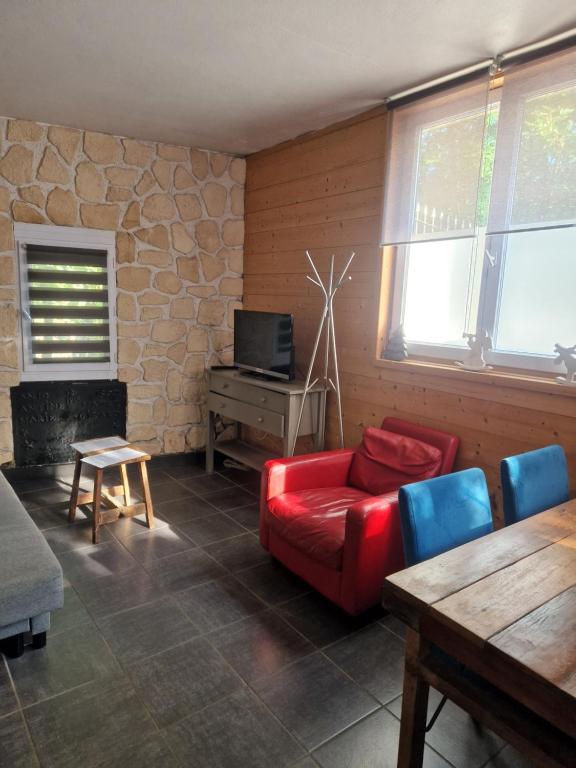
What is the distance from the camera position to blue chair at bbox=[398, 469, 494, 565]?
4.89 ft

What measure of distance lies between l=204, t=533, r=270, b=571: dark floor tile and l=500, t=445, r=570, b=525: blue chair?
141 cm

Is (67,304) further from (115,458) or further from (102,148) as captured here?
(115,458)

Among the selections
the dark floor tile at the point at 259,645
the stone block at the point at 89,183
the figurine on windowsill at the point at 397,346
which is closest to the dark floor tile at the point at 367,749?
the dark floor tile at the point at 259,645

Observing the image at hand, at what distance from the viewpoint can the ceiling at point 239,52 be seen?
2004 mm

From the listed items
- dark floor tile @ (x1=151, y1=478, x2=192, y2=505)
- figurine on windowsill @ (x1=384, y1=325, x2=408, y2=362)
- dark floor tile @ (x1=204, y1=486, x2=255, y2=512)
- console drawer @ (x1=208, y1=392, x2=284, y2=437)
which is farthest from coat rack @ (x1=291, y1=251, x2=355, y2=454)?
dark floor tile @ (x1=151, y1=478, x2=192, y2=505)

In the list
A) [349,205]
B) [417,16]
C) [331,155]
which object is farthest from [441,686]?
[331,155]

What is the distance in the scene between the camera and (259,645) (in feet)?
6.78

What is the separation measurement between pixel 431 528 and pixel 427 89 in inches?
90.7

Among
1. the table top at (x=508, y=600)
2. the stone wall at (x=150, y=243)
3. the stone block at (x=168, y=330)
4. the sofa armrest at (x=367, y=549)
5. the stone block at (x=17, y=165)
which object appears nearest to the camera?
the table top at (x=508, y=600)

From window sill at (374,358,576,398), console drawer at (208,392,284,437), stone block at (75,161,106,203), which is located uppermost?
stone block at (75,161,106,203)

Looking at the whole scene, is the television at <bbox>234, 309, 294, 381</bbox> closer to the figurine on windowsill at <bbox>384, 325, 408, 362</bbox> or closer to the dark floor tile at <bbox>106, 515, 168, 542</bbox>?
the figurine on windowsill at <bbox>384, 325, 408, 362</bbox>

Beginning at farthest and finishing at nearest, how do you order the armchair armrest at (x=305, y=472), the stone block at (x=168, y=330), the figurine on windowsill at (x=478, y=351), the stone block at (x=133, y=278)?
the stone block at (x=168, y=330), the stone block at (x=133, y=278), the armchair armrest at (x=305, y=472), the figurine on windowsill at (x=478, y=351)

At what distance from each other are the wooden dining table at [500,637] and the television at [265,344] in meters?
2.15

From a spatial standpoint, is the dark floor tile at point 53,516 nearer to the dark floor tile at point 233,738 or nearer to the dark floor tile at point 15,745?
the dark floor tile at point 15,745
